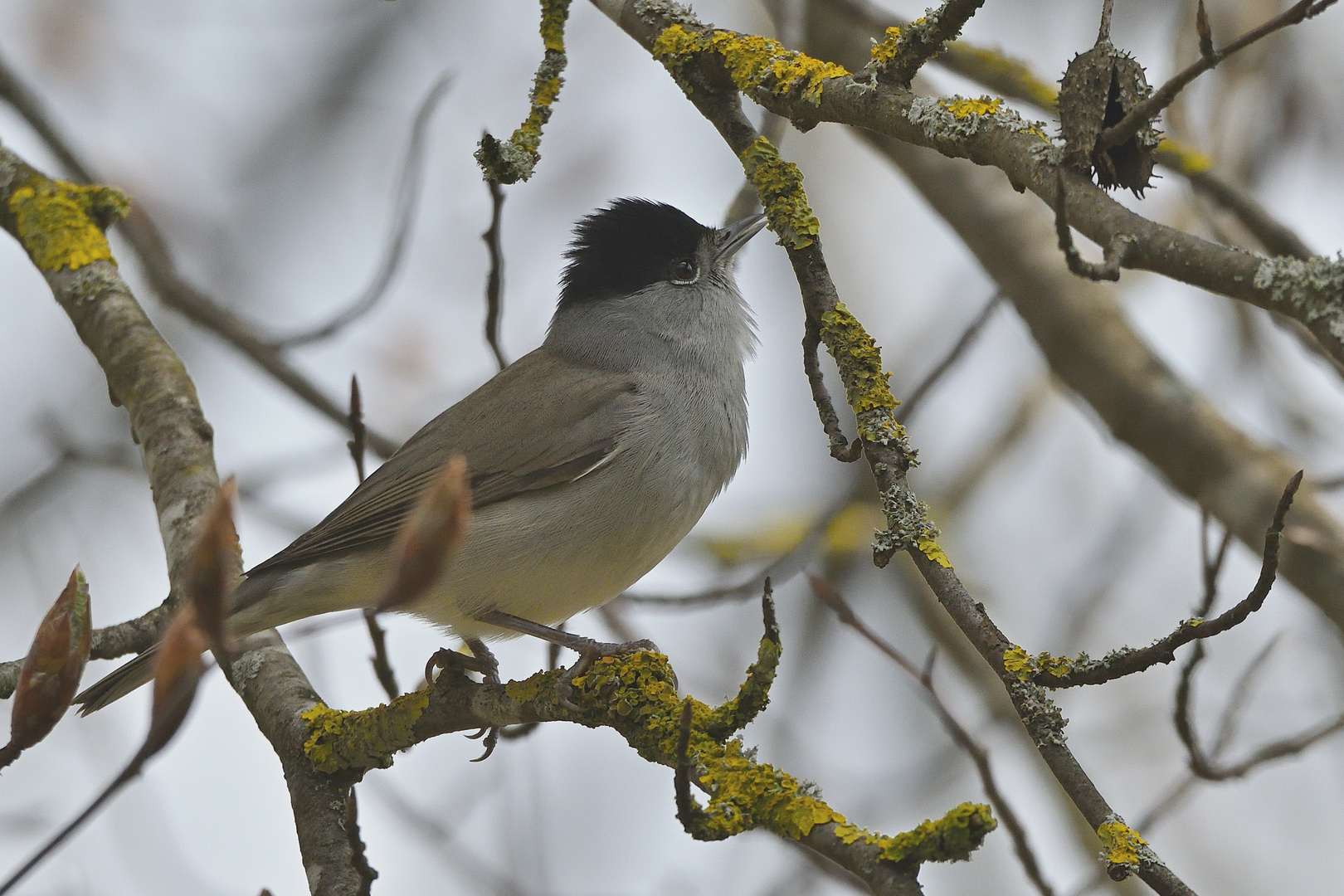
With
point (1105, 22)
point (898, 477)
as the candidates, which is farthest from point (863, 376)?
point (1105, 22)

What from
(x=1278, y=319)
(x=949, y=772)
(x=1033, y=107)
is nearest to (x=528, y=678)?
(x=1278, y=319)

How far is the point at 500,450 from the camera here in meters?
4.11

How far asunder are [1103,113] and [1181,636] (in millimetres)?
935

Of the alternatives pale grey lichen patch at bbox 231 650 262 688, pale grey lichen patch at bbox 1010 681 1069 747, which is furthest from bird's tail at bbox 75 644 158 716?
pale grey lichen patch at bbox 1010 681 1069 747

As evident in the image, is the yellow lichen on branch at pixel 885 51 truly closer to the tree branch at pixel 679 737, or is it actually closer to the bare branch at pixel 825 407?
the bare branch at pixel 825 407

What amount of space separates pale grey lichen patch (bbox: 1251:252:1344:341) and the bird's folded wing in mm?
2429

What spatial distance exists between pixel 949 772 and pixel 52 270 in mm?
4476

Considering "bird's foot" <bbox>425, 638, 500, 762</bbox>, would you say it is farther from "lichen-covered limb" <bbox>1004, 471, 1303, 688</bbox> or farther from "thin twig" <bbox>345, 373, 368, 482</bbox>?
"lichen-covered limb" <bbox>1004, 471, 1303, 688</bbox>

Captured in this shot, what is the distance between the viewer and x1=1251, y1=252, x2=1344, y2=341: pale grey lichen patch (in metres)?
1.75

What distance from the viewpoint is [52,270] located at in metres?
4.14

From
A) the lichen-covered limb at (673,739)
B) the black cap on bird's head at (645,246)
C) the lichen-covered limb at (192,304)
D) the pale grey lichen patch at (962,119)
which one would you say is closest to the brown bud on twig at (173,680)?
the lichen-covered limb at (673,739)

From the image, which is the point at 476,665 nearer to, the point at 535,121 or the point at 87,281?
the point at 535,121

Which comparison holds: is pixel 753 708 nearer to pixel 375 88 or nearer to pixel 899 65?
pixel 899 65

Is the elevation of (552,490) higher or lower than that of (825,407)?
higher
